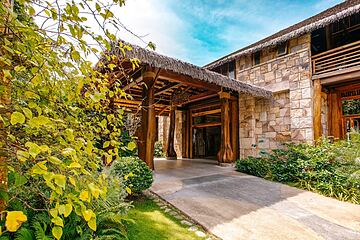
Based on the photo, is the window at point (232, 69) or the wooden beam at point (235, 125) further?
the window at point (232, 69)

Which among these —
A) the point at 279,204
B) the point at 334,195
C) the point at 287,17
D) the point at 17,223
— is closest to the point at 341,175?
the point at 334,195

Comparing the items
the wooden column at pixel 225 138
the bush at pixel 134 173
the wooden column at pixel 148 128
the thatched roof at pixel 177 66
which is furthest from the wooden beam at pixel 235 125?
the bush at pixel 134 173

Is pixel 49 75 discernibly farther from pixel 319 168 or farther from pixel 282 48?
pixel 282 48

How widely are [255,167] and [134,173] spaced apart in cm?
403

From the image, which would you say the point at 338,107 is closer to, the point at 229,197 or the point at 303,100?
the point at 303,100

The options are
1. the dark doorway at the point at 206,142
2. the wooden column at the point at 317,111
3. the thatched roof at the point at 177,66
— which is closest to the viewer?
the thatched roof at the point at 177,66

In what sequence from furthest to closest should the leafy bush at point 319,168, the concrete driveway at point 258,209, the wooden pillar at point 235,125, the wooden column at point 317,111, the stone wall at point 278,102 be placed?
1. the wooden pillar at point 235,125
2. the stone wall at point 278,102
3. the wooden column at point 317,111
4. the leafy bush at point 319,168
5. the concrete driveway at point 258,209

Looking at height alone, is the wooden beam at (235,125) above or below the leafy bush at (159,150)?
above

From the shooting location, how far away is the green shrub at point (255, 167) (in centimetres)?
611

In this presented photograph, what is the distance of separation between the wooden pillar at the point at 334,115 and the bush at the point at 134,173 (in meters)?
A: 6.89

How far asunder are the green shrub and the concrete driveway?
84cm

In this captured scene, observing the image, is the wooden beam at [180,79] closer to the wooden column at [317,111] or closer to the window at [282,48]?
the window at [282,48]

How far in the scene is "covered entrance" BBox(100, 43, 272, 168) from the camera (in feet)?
15.2

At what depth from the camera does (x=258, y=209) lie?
3484 millimetres
